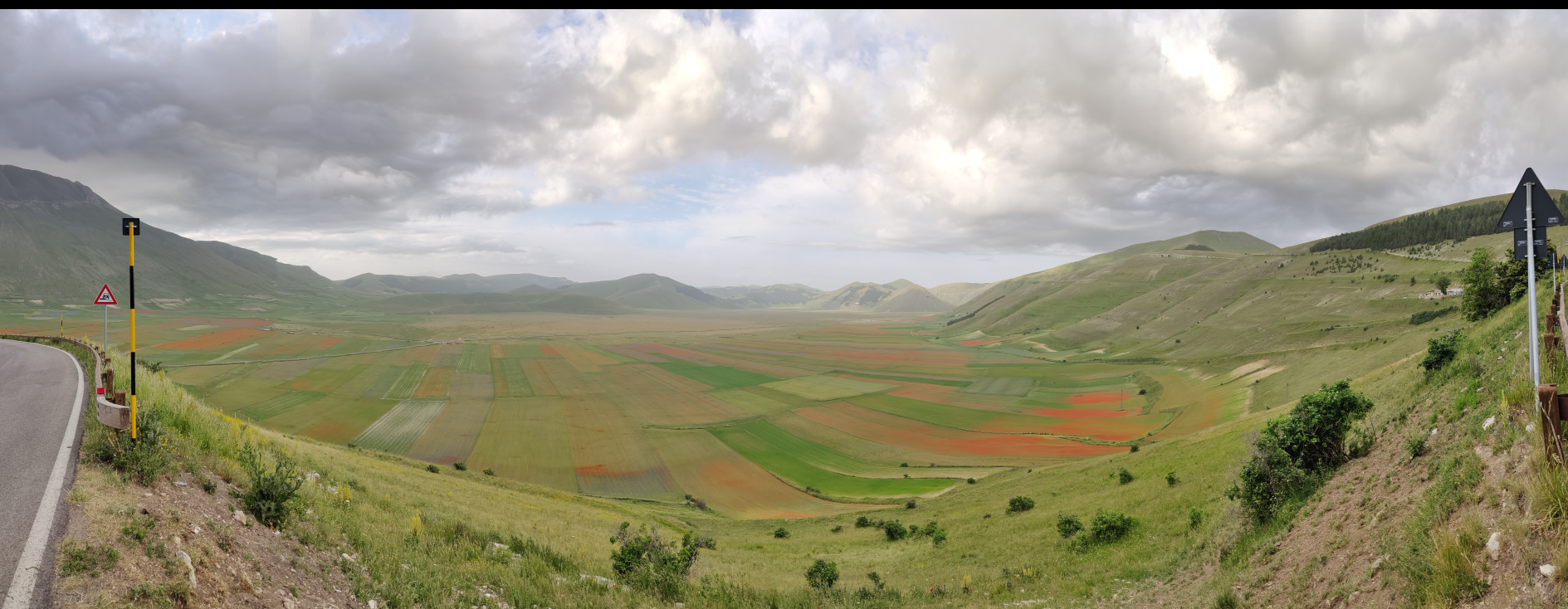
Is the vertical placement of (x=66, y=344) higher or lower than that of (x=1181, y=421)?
higher

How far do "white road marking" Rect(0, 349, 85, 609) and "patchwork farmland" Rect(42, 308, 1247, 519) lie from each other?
3245 centimetres

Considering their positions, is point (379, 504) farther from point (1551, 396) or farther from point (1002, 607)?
point (1551, 396)

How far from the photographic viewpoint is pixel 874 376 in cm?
10194

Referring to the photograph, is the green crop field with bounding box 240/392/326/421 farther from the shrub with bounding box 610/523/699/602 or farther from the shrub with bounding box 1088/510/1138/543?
the shrub with bounding box 1088/510/1138/543

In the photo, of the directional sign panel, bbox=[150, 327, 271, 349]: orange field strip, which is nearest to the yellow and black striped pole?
the directional sign panel

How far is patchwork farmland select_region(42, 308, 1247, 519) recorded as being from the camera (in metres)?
45.2

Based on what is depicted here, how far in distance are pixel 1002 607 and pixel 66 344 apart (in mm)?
42935

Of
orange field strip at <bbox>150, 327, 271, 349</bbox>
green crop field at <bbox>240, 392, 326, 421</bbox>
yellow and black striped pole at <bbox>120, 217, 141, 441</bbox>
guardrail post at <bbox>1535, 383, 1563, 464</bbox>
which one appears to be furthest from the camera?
orange field strip at <bbox>150, 327, 271, 349</bbox>

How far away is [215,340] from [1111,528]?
545 ft

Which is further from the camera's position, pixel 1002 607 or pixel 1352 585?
pixel 1002 607

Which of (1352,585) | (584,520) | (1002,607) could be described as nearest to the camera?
(1352,585)

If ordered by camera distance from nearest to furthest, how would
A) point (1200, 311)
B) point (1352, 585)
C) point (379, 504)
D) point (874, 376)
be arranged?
point (1352, 585)
point (379, 504)
point (874, 376)
point (1200, 311)

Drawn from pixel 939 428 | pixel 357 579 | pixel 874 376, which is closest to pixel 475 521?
pixel 357 579

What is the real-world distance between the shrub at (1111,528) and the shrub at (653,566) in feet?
50.1
